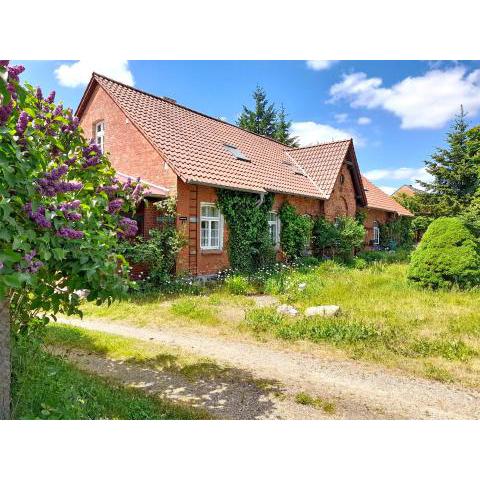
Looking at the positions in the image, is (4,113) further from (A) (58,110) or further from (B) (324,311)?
(B) (324,311)

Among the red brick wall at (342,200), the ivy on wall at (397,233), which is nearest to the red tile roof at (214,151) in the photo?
the red brick wall at (342,200)

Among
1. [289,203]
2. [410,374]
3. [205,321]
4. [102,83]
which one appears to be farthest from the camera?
[289,203]

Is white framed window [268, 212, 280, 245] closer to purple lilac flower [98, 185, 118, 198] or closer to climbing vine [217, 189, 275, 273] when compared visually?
climbing vine [217, 189, 275, 273]

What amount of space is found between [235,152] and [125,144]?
4.93m

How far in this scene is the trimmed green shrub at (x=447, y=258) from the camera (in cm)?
1028

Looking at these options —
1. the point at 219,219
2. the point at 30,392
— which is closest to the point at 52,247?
the point at 30,392

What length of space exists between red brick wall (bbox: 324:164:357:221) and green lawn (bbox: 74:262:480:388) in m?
8.04

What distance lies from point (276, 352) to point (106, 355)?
2.84 m

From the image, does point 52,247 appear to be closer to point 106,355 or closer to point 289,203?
point 106,355

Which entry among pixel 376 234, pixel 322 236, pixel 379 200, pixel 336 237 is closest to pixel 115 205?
pixel 322 236

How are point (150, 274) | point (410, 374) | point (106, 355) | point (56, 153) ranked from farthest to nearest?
point (150, 274) → point (106, 355) → point (410, 374) → point (56, 153)

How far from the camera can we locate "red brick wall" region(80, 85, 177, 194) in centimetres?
1217

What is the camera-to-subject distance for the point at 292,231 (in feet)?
52.2
